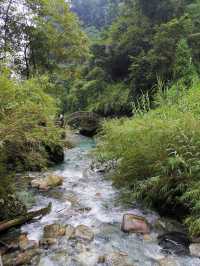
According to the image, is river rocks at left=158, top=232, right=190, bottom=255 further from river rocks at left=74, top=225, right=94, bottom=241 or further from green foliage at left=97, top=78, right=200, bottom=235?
river rocks at left=74, top=225, right=94, bottom=241

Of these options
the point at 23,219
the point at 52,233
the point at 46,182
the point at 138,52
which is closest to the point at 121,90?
the point at 138,52

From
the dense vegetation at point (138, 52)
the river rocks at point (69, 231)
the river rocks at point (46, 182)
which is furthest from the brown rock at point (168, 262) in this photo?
the dense vegetation at point (138, 52)

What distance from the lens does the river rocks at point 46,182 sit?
255 inches

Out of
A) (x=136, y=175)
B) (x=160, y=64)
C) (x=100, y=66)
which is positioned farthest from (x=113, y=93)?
(x=136, y=175)

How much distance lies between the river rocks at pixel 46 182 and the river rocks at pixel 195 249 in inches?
133

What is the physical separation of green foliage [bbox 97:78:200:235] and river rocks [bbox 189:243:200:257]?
19 centimetres

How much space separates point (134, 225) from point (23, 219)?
1.68 m

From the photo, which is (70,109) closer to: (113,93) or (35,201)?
(113,93)

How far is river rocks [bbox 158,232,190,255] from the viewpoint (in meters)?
3.91

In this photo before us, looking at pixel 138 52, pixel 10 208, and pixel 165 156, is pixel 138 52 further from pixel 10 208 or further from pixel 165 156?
pixel 10 208

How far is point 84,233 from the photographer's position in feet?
14.5

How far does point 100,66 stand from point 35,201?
1728 centimetres

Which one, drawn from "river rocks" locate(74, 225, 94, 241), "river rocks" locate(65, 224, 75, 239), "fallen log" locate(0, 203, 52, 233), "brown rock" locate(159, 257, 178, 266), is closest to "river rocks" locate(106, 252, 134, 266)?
"brown rock" locate(159, 257, 178, 266)

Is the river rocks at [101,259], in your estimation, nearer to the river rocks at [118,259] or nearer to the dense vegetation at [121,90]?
the river rocks at [118,259]
